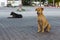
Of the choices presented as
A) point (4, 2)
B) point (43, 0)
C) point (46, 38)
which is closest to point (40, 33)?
point (46, 38)

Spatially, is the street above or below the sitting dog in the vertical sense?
below

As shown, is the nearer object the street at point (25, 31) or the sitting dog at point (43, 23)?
the street at point (25, 31)

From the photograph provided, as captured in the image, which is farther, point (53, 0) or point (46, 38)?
point (53, 0)

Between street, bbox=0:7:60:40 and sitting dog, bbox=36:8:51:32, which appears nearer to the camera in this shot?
street, bbox=0:7:60:40

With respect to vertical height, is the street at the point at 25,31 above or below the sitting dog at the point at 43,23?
below

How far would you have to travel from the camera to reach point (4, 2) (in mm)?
58500

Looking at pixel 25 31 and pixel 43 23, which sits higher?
pixel 43 23

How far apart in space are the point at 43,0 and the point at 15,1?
1045 centimetres

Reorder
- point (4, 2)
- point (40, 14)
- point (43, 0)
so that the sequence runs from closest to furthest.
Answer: point (40, 14) < point (4, 2) < point (43, 0)

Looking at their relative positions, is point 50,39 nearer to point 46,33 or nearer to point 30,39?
point 30,39

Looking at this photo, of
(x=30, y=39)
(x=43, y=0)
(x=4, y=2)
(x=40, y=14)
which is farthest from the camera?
(x=43, y=0)

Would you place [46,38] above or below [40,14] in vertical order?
below

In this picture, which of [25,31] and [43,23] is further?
[25,31]

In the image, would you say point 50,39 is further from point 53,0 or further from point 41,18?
point 53,0
